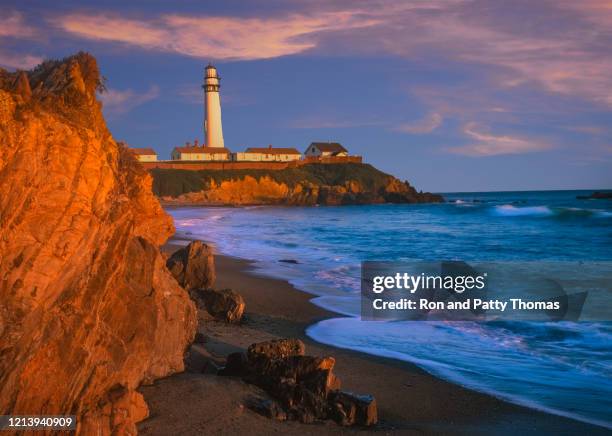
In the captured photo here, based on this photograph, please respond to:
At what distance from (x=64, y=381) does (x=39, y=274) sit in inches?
36.9

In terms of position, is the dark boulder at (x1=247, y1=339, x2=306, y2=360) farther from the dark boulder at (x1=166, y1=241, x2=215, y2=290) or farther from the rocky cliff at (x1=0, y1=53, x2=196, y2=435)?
the dark boulder at (x1=166, y1=241, x2=215, y2=290)

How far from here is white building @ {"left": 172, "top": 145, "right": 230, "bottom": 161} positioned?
99.4 metres

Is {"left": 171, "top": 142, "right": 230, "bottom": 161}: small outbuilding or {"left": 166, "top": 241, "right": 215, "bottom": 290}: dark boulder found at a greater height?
{"left": 171, "top": 142, "right": 230, "bottom": 161}: small outbuilding

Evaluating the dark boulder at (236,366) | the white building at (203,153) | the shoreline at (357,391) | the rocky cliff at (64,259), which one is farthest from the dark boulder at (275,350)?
the white building at (203,153)

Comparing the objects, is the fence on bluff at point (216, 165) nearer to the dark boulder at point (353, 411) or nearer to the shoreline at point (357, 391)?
the shoreline at point (357, 391)

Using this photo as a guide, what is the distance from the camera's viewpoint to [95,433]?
4504mm

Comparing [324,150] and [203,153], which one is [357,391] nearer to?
[203,153]

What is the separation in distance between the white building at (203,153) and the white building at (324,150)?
22.7 meters

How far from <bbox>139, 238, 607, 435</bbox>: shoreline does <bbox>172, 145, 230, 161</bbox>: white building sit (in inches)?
3628

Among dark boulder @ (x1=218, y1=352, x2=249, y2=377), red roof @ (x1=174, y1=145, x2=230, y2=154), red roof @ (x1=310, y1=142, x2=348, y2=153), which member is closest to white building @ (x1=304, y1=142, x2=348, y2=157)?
red roof @ (x1=310, y1=142, x2=348, y2=153)

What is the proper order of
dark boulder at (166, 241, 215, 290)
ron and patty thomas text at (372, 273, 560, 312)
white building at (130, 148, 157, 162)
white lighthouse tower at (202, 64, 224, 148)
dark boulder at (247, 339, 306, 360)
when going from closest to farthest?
dark boulder at (247, 339, 306, 360) → dark boulder at (166, 241, 215, 290) → ron and patty thomas text at (372, 273, 560, 312) → white lighthouse tower at (202, 64, 224, 148) → white building at (130, 148, 157, 162)

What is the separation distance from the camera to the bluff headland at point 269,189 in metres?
86.9

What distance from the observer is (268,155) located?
106 metres

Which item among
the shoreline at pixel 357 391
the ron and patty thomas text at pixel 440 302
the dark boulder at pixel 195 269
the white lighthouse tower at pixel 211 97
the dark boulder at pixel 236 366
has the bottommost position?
the ron and patty thomas text at pixel 440 302
